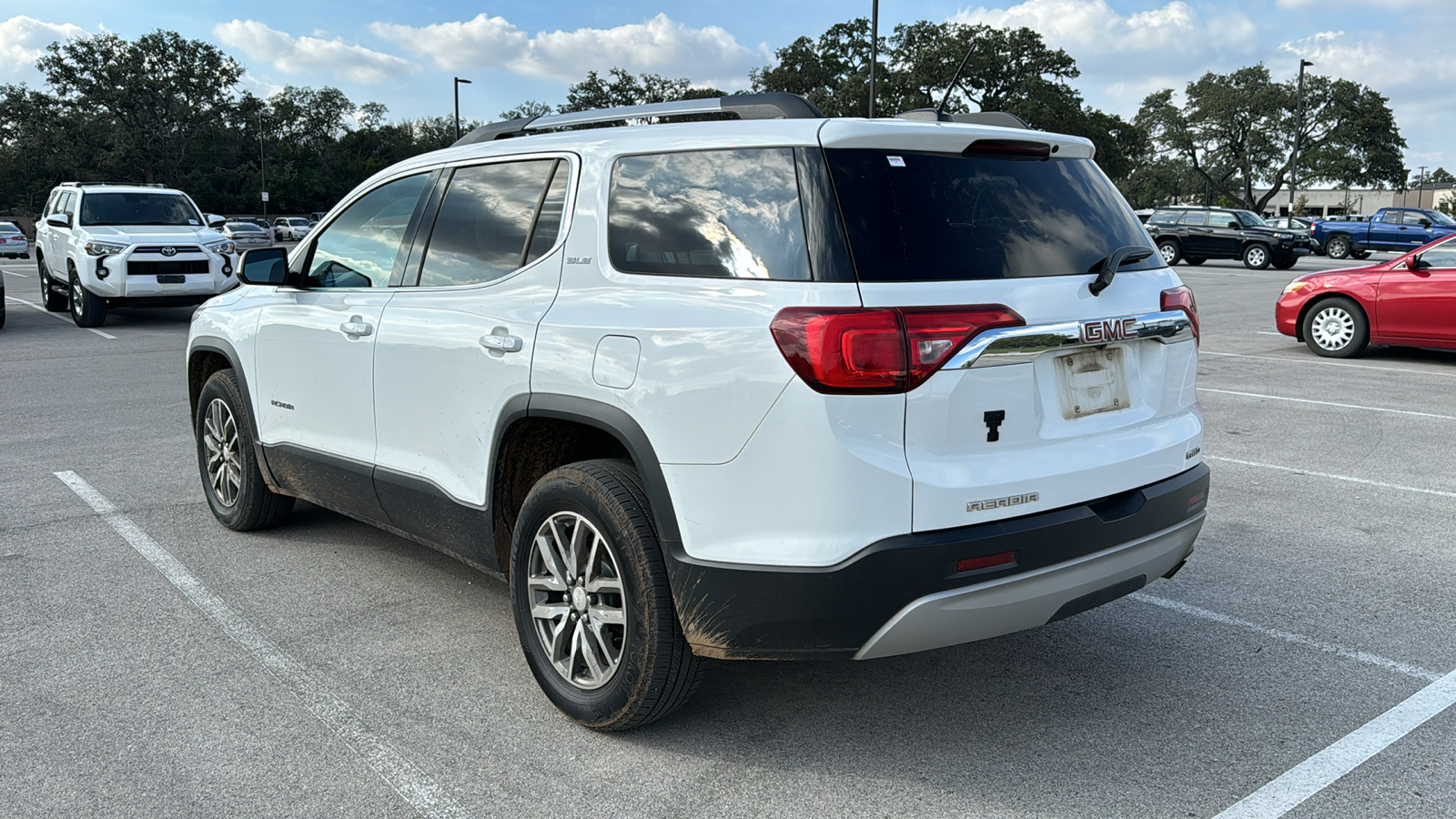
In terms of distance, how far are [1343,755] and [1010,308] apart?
1655mm

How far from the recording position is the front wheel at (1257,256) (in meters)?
30.9

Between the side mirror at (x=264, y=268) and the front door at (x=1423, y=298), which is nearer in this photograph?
the side mirror at (x=264, y=268)

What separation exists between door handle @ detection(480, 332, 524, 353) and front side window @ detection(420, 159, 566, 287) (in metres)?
0.24

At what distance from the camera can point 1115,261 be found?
126 inches

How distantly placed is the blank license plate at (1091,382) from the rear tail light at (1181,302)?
1.06 feet

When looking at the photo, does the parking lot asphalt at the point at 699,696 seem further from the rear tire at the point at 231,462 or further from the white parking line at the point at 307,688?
the rear tire at the point at 231,462

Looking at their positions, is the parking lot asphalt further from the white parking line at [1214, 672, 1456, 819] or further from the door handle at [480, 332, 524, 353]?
the door handle at [480, 332, 524, 353]

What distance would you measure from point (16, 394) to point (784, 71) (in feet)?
188

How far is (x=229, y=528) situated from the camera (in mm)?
5410

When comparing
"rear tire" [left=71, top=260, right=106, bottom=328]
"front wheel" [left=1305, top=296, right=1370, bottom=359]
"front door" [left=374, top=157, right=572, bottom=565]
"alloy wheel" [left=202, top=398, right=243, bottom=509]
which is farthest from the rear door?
"rear tire" [left=71, top=260, right=106, bottom=328]

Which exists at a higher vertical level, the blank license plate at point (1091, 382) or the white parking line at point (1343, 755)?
the blank license plate at point (1091, 382)

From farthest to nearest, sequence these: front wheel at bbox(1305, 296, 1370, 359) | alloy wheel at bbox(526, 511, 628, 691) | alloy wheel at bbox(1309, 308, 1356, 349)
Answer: alloy wheel at bbox(1309, 308, 1356, 349), front wheel at bbox(1305, 296, 1370, 359), alloy wheel at bbox(526, 511, 628, 691)

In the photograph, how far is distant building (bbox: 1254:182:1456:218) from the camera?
8944cm

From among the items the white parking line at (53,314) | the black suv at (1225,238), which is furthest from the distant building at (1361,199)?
the white parking line at (53,314)
